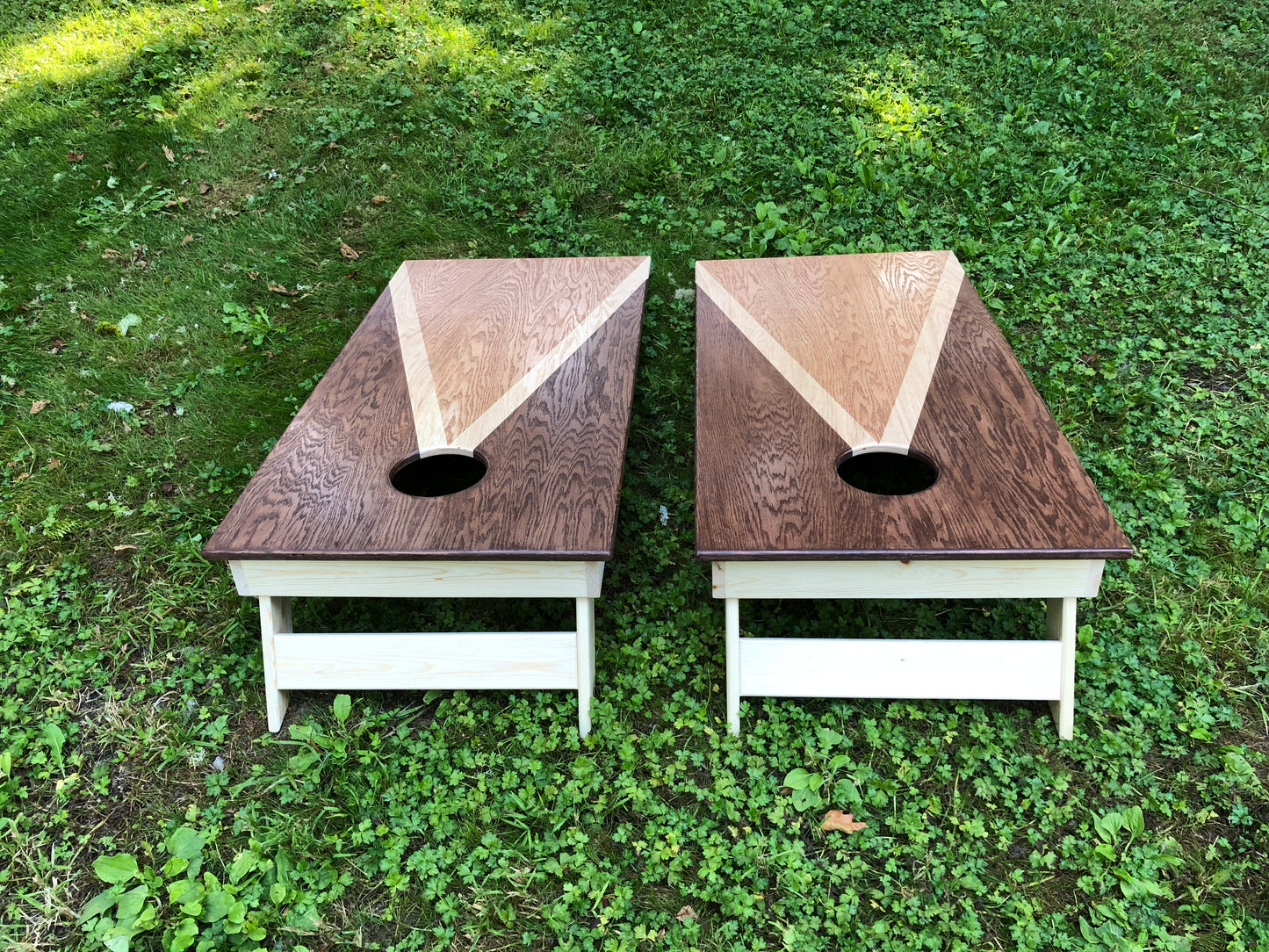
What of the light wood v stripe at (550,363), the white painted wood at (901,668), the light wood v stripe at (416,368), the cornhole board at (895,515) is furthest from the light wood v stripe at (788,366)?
the light wood v stripe at (416,368)

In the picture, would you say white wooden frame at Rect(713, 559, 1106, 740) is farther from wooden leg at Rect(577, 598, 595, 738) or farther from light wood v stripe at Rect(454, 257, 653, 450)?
light wood v stripe at Rect(454, 257, 653, 450)

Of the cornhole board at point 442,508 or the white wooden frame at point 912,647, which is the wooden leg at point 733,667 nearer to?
the white wooden frame at point 912,647

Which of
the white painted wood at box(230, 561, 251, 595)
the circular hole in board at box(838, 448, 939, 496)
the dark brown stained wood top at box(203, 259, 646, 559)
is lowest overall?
the circular hole in board at box(838, 448, 939, 496)

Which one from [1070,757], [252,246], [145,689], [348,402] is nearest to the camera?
[1070,757]

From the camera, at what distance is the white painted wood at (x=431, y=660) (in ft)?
8.01

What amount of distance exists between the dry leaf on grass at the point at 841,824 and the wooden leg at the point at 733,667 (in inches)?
13.5

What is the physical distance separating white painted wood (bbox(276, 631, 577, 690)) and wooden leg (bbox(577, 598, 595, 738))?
0.02m

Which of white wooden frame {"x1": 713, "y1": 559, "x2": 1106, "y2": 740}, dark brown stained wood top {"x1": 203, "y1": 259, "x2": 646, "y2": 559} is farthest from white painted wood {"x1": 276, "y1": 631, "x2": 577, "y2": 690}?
white wooden frame {"x1": 713, "y1": 559, "x2": 1106, "y2": 740}

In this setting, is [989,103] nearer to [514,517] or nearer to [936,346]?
[936,346]

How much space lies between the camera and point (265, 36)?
5.82 meters

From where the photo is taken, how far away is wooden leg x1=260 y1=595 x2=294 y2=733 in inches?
97.3

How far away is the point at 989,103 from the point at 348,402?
423cm

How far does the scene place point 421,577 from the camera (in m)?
2.35

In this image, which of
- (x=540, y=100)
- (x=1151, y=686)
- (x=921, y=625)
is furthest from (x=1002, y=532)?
(x=540, y=100)
